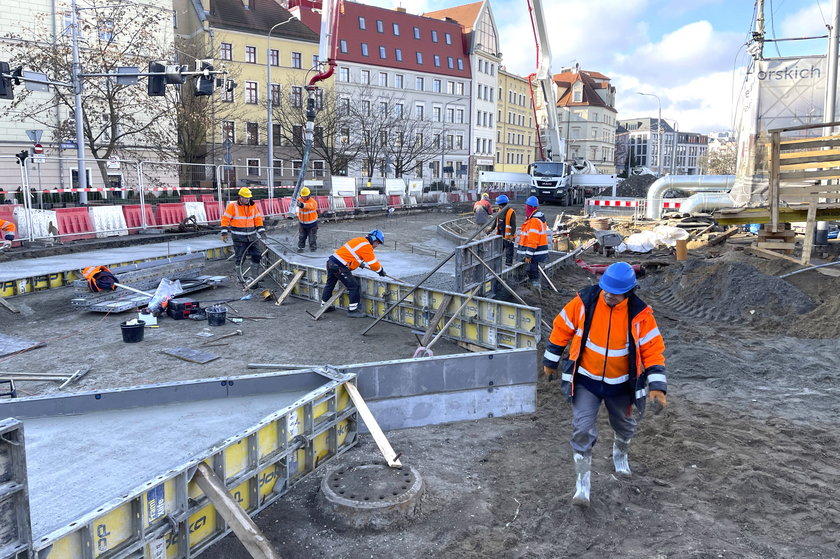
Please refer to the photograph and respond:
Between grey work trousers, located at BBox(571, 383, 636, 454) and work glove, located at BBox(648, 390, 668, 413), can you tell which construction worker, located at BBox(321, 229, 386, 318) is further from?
work glove, located at BBox(648, 390, 668, 413)

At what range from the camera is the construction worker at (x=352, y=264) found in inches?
385

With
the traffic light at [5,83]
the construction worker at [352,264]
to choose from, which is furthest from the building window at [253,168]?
the construction worker at [352,264]

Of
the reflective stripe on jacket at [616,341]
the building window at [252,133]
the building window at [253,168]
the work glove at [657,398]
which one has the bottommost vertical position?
the work glove at [657,398]

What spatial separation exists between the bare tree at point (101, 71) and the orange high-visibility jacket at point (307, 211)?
15.1 m

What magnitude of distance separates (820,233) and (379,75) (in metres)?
47.5

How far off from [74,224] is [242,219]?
8250mm

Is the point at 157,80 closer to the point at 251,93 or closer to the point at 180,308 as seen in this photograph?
the point at 180,308

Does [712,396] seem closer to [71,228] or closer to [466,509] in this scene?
[466,509]

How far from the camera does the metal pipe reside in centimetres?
2456

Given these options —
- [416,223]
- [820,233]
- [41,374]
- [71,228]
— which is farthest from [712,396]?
[416,223]

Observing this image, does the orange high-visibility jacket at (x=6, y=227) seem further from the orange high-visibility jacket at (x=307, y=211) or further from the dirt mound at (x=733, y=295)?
the dirt mound at (x=733, y=295)

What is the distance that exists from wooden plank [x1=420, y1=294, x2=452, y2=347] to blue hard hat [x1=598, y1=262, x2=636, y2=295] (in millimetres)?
4212

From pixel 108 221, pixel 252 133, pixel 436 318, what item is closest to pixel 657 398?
pixel 436 318

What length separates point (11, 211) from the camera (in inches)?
677
